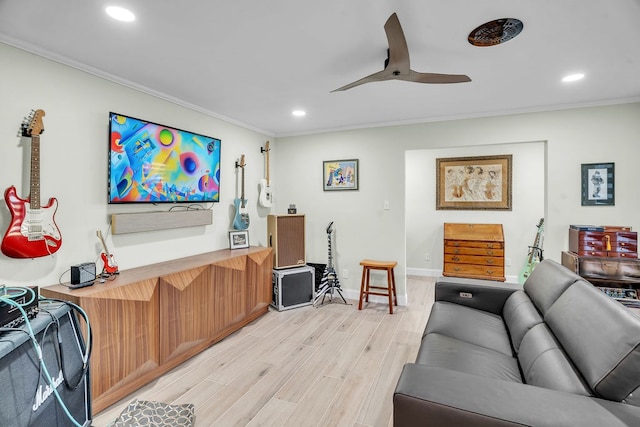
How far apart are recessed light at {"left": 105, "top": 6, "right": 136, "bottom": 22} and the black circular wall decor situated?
194cm

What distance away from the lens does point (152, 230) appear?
279cm

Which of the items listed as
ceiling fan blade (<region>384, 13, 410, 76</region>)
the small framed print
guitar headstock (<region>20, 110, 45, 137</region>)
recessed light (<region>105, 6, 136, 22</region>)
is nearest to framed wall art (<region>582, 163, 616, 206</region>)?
ceiling fan blade (<region>384, 13, 410, 76</region>)

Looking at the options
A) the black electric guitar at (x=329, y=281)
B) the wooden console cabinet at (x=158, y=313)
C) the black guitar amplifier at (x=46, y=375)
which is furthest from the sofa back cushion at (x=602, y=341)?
the black electric guitar at (x=329, y=281)

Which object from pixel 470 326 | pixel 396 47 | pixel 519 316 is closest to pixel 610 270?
pixel 519 316

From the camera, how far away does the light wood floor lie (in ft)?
6.42

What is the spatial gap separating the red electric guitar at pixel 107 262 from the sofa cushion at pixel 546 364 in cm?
274

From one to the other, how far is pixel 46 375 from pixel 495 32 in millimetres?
2906

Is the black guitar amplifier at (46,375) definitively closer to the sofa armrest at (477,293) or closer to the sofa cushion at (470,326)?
the sofa cushion at (470,326)

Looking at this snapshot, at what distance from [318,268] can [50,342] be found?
306 centimetres

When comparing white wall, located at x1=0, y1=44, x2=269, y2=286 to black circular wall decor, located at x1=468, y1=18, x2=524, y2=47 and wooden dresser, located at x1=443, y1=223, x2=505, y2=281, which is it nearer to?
black circular wall decor, located at x1=468, y1=18, x2=524, y2=47

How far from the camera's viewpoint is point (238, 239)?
12.2 feet

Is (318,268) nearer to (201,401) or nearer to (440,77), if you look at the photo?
(201,401)

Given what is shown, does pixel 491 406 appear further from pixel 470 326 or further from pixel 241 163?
pixel 241 163

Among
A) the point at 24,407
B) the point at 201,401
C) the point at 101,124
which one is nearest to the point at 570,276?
the point at 201,401
